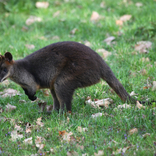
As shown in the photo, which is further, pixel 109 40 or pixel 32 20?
pixel 32 20

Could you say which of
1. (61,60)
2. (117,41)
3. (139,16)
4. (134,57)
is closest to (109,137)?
(61,60)

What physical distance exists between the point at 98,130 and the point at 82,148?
495mm

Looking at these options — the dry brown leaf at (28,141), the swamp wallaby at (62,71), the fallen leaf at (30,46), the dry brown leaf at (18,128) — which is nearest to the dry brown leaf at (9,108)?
the swamp wallaby at (62,71)

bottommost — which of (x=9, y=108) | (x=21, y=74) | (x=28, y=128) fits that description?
(x=9, y=108)

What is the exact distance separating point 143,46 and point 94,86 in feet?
5.67

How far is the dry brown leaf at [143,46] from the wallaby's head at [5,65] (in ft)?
9.40

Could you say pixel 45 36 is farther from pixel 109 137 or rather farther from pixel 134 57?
pixel 109 137

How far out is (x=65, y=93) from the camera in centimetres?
441

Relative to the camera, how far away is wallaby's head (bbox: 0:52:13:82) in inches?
181

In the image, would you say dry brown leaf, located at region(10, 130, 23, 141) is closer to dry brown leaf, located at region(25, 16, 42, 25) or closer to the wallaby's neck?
the wallaby's neck

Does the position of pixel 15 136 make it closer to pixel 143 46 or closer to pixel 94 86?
pixel 94 86

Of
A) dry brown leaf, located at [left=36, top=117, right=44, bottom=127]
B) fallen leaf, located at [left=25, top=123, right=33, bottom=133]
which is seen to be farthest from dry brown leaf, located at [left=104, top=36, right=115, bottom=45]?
fallen leaf, located at [left=25, top=123, right=33, bottom=133]

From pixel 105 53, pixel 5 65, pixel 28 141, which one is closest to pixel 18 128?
pixel 28 141

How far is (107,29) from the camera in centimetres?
735
